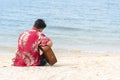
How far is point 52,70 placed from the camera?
808 cm

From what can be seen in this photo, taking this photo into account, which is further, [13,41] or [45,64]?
[13,41]

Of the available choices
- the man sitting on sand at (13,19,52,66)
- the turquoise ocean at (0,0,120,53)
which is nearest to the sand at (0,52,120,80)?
the man sitting on sand at (13,19,52,66)

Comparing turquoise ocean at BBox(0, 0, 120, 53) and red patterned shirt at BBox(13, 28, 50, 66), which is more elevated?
red patterned shirt at BBox(13, 28, 50, 66)

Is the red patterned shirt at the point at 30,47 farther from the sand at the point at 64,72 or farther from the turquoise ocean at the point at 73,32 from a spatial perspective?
the turquoise ocean at the point at 73,32

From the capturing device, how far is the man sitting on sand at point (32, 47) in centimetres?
852

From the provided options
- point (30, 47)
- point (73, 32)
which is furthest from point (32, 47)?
point (73, 32)

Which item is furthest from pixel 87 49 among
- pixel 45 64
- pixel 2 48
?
pixel 45 64

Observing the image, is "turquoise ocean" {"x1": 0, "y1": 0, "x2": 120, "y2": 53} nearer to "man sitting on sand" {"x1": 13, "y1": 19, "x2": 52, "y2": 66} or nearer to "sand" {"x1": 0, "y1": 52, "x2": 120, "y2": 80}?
"man sitting on sand" {"x1": 13, "y1": 19, "x2": 52, "y2": 66}

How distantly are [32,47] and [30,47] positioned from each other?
1.5 inches

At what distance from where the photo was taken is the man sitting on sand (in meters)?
8.52

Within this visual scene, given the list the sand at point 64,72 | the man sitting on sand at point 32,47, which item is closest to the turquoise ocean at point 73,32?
the man sitting on sand at point 32,47

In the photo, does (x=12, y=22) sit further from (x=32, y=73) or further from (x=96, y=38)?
(x=32, y=73)

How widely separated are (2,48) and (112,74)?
642cm

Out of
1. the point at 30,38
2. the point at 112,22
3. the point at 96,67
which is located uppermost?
the point at 30,38
